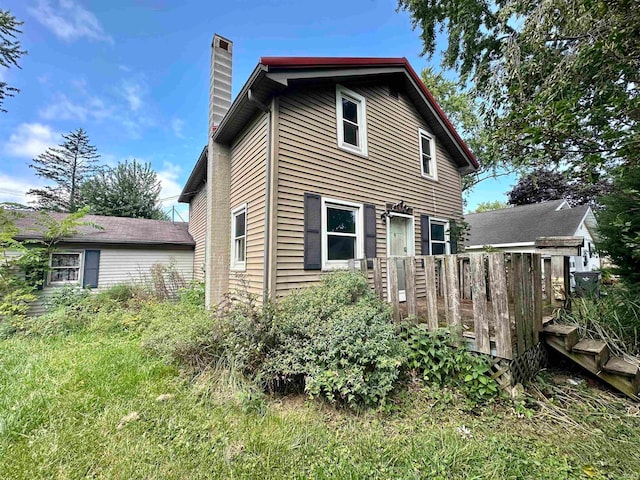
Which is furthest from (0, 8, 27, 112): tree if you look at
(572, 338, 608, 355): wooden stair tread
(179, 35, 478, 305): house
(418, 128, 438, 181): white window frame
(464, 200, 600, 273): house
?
(464, 200, 600, 273): house

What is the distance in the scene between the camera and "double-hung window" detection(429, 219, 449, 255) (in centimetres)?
804

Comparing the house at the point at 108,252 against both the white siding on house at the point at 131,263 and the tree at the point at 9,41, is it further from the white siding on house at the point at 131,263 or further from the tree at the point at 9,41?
the tree at the point at 9,41

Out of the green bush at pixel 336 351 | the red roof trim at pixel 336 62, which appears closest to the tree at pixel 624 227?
the green bush at pixel 336 351

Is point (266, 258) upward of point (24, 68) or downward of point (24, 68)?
downward

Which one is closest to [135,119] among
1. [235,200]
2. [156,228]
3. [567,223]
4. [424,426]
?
[156,228]

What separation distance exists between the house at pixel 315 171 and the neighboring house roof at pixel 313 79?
0.08ft

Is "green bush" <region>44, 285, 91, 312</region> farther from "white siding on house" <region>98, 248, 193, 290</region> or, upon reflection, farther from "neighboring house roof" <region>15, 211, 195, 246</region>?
"neighboring house roof" <region>15, 211, 195, 246</region>

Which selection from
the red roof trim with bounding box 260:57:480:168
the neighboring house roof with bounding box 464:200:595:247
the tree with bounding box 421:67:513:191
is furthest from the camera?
the tree with bounding box 421:67:513:191

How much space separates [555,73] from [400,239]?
4.35m

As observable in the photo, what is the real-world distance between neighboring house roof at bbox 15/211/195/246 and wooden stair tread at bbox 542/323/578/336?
11.6m

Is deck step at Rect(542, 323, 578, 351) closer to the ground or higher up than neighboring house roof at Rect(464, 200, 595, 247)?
closer to the ground

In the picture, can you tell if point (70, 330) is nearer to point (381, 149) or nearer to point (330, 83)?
point (330, 83)

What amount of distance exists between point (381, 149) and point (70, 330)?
332 inches

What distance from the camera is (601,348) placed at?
3072 mm
